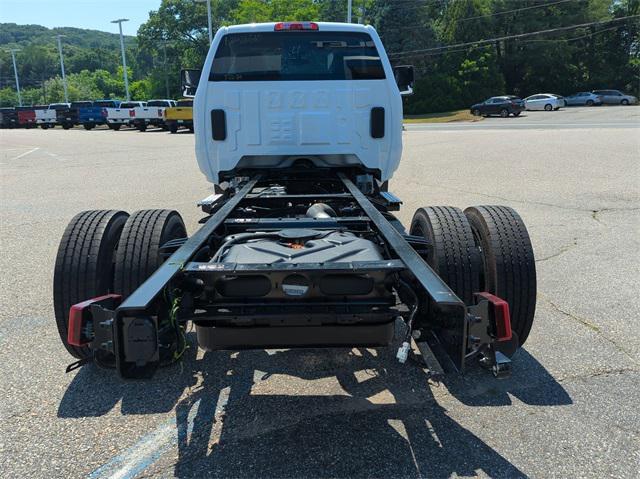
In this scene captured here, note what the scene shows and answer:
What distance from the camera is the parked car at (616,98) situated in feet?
155

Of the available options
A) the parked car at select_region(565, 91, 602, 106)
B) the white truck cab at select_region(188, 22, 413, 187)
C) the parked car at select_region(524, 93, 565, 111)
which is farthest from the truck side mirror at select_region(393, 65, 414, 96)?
the parked car at select_region(565, 91, 602, 106)

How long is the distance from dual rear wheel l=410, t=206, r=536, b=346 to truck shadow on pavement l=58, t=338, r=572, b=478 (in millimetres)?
520

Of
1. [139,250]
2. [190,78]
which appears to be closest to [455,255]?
[139,250]

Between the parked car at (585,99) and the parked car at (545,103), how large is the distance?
4.14 m

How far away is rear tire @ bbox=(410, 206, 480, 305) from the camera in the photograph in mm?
3297

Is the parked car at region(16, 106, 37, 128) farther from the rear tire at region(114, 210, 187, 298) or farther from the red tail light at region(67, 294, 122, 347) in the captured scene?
the red tail light at region(67, 294, 122, 347)

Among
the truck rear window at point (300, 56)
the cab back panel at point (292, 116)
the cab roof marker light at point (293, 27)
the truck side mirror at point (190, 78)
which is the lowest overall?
the cab back panel at point (292, 116)

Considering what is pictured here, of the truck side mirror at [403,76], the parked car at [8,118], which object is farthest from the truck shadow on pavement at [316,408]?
the parked car at [8,118]

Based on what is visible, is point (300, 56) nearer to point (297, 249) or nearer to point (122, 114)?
point (297, 249)

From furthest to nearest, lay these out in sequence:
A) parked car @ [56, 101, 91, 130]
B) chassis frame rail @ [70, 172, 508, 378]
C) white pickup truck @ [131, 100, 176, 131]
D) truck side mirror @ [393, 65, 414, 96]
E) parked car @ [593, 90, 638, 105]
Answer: parked car @ [593, 90, 638, 105] → parked car @ [56, 101, 91, 130] → white pickup truck @ [131, 100, 176, 131] → truck side mirror @ [393, 65, 414, 96] → chassis frame rail @ [70, 172, 508, 378]

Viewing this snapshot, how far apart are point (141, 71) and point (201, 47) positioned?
4015 centimetres

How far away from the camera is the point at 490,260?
10.9 ft

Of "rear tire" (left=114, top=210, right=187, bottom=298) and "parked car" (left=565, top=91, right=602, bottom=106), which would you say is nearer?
"rear tire" (left=114, top=210, right=187, bottom=298)

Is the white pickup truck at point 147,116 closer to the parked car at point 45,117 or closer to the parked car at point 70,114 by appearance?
the parked car at point 70,114
